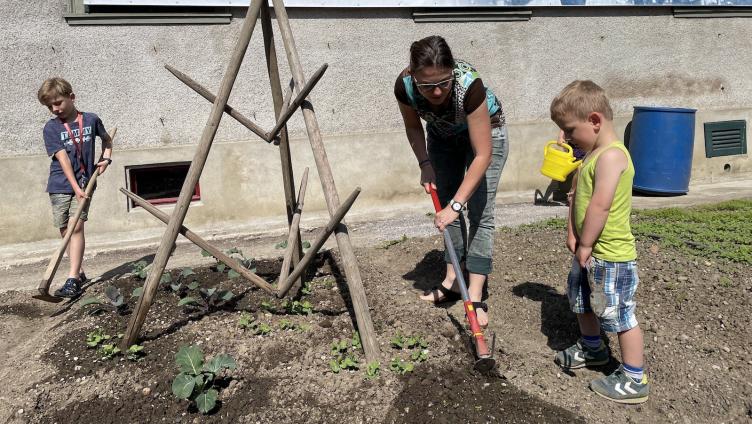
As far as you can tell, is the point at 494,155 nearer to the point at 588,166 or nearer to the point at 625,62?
Result: the point at 588,166

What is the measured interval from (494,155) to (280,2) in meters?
1.45

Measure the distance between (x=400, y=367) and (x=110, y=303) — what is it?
1878mm

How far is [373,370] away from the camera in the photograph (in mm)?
2650

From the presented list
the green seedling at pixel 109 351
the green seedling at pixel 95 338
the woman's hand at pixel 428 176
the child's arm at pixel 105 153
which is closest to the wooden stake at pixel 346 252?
the woman's hand at pixel 428 176

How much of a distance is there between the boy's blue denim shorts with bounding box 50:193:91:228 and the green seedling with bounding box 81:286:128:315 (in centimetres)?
97

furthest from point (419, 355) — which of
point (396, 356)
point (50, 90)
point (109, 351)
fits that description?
point (50, 90)

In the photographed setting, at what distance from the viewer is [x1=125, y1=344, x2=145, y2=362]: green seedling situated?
285cm

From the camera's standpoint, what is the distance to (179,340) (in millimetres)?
3010

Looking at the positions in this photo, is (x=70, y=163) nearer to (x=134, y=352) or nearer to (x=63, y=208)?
(x=63, y=208)

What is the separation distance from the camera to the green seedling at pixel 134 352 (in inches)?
112

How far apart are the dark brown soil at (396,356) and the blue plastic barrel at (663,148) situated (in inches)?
132

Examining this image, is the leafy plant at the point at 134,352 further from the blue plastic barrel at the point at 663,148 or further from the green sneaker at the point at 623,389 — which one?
the blue plastic barrel at the point at 663,148

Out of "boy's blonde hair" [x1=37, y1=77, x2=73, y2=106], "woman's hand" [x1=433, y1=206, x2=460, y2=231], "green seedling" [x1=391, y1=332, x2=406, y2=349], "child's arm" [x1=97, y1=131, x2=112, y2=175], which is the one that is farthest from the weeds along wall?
"woman's hand" [x1=433, y1=206, x2=460, y2=231]

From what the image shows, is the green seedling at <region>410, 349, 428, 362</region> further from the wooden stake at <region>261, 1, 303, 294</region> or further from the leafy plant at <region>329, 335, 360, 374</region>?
the wooden stake at <region>261, 1, 303, 294</region>
